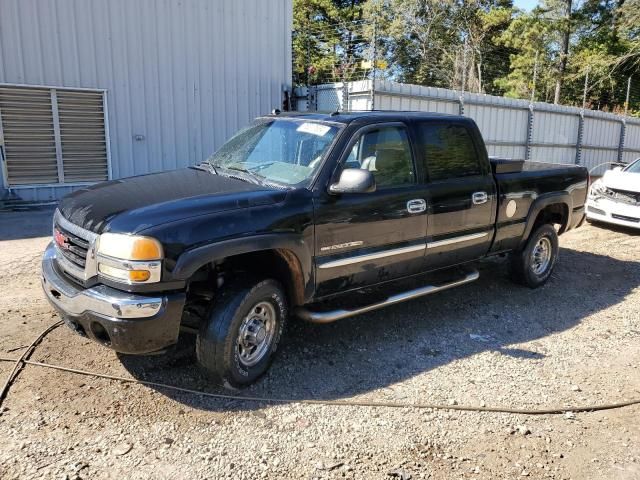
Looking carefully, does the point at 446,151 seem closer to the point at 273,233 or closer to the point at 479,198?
the point at 479,198

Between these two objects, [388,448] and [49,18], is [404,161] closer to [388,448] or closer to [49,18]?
[388,448]

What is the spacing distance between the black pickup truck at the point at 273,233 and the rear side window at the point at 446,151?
0.05 ft

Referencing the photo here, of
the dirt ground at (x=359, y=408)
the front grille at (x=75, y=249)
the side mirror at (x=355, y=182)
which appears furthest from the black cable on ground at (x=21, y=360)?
the side mirror at (x=355, y=182)

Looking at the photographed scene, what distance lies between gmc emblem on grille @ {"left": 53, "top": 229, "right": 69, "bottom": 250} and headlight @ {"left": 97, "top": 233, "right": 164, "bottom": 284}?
668mm

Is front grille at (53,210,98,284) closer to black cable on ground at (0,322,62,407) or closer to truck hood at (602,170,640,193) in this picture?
black cable on ground at (0,322,62,407)

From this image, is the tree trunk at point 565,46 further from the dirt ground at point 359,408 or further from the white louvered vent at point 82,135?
the dirt ground at point 359,408

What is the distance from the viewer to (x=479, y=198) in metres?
5.33

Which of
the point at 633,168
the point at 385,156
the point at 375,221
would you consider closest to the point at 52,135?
the point at 385,156

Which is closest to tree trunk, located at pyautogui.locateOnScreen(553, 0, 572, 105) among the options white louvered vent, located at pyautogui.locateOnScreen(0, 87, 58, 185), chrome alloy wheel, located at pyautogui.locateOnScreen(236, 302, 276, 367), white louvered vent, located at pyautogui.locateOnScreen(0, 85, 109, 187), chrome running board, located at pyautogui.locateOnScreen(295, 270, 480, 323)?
white louvered vent, located at pyautogui.locateOnScreen(0, 85, 109, 187)

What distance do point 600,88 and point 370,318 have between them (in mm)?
33583

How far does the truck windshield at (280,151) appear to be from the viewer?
420 cm

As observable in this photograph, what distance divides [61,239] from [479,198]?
3.76m

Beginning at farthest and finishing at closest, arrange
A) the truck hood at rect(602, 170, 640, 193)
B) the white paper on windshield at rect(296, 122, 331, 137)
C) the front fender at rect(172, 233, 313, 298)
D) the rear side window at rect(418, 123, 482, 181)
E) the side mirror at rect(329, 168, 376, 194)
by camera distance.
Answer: the truck hood at rect(602, 170, 640, 193)
the rear side window at rect(418, 123, 482, 181)
the white paper on windshield at rect(296, 122, 331, 137)
the side mirror at rect(329, 168, 376, 194)
the front fender at rect(172, 233, 313, 298)

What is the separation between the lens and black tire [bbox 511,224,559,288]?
20.6 ft
